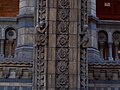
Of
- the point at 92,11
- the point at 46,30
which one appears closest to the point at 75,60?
the point at 46,30

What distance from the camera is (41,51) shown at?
11.8 meters

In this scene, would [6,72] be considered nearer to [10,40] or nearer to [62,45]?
[10,40]

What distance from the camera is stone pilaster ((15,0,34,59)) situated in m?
13.9

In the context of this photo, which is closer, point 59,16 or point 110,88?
point 59,16

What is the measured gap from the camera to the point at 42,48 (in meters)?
11.9

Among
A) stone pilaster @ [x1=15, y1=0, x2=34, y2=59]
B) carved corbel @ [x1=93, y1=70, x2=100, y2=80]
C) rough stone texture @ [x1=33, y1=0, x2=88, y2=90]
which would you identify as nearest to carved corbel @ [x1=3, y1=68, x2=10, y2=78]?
stone pilaster @ [x1=15, y1=0, x2=34, y2=59]

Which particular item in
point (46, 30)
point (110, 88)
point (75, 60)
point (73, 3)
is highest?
point (73, 3)

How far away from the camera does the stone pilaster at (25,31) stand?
45.8 ft

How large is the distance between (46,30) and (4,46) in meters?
3.23

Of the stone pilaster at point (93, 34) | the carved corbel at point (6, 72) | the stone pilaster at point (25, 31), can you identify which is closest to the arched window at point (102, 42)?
the stone pilaster at point (93, 34)

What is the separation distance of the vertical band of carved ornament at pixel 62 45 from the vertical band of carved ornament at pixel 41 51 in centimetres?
43

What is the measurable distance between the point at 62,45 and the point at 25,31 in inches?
110

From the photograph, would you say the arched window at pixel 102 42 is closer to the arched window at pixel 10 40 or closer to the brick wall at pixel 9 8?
the arched window at pixel 10 40

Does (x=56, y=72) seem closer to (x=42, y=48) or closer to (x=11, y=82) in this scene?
(x=42, y=48)
